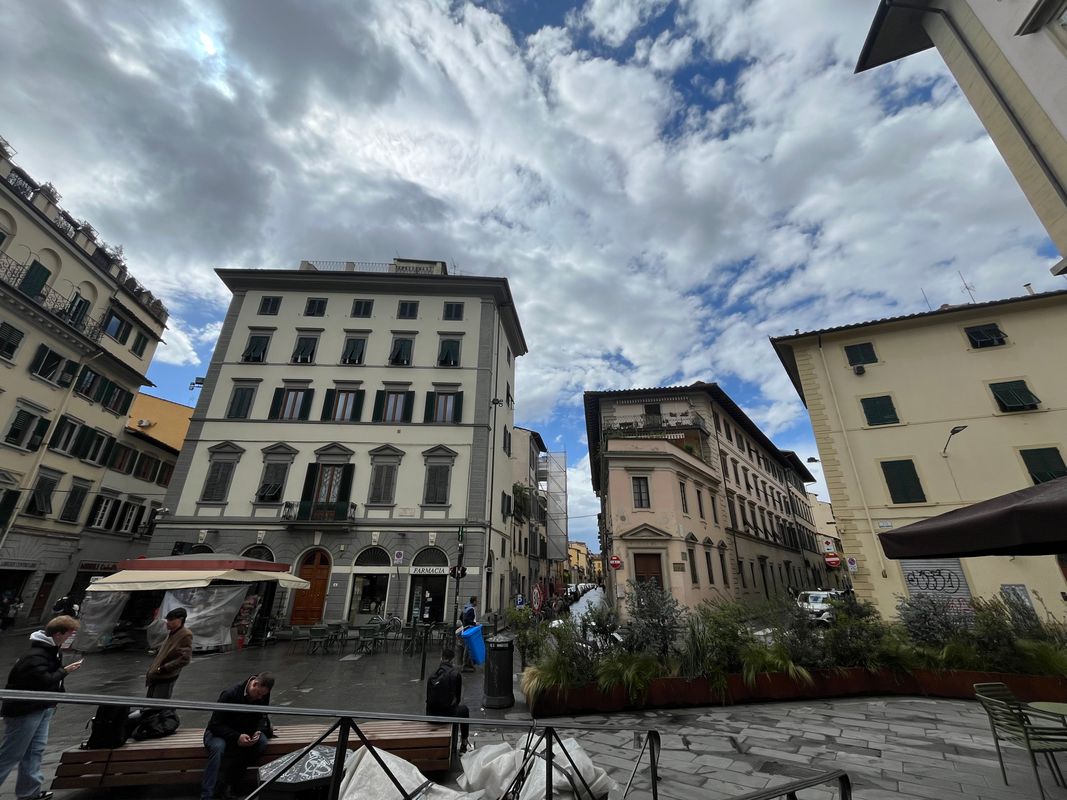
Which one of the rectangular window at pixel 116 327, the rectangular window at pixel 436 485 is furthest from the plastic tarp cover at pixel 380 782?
the rectangular window at pixel 116 327

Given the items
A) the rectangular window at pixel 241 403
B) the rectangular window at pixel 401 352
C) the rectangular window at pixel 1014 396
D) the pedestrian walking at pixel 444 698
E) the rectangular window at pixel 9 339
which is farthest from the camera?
the rectangular window at pixel 401 352

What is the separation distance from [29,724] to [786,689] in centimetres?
986

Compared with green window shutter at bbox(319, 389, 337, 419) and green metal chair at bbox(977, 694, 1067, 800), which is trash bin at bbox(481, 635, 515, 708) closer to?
green metal chair at bbox(977, 694, 1067, 800)

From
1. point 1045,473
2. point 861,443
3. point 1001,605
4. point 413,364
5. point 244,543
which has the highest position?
point 413,364

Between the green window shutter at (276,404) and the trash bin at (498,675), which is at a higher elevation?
the green window shutter at (276,404)

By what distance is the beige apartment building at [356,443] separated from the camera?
19656 mm

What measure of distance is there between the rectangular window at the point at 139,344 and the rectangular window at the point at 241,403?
795cm

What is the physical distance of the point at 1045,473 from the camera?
14.5 metres

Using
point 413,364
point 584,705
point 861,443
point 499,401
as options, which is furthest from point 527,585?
point 584,705

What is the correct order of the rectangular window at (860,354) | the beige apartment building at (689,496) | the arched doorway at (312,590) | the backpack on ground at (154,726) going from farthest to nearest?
1. the beige apartment building at (689,496)
2. the arched doorway at (312,590)
3. the rectangular window at (860,354)
4. the backpack on ground at (154,726)

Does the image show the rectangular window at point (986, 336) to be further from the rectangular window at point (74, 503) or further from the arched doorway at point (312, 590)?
the rectangular window at point (74, 503)

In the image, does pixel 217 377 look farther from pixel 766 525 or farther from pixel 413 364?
pixel 766 525

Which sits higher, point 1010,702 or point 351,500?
point 351,500

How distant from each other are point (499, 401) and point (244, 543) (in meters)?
13.0
